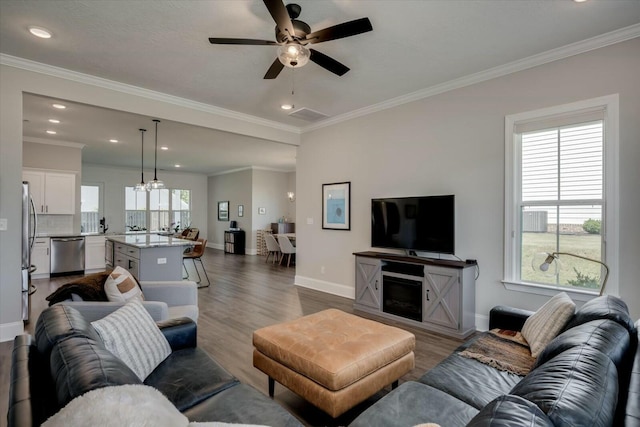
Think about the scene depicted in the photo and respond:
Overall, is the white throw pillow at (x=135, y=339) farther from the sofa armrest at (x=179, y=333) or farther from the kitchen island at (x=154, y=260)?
the kitchen island at (x=154, y=260)

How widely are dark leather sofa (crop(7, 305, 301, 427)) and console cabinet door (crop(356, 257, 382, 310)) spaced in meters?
2.68

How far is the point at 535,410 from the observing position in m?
0.81

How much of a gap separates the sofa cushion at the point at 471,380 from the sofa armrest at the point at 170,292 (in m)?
2.39

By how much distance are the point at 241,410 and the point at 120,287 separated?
1.68 meters

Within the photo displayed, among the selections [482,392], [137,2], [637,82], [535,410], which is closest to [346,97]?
[137,2]

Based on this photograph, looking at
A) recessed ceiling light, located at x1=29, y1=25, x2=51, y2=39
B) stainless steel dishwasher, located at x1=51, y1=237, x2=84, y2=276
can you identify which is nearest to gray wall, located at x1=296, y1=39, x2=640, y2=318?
recessed ceiling light, located at x1=29, y1=25, x2=51, y2=39

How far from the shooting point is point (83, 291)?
2.42 meters

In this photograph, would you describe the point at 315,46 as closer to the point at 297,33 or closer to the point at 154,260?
the point at 297,33

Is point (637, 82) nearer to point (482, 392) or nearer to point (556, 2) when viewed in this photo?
point (556, 2)

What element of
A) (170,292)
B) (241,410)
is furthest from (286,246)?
(241,410)

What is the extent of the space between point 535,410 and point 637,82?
346cm

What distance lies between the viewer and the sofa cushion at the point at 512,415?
764mm

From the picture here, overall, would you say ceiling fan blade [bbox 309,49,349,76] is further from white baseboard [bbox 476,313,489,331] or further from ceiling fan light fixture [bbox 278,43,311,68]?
white baseboard [bbox 476,313,489,331]

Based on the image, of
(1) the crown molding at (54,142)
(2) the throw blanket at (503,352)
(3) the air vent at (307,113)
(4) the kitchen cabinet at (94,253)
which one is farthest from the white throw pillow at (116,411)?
(1) the crown molding at (54,142)
